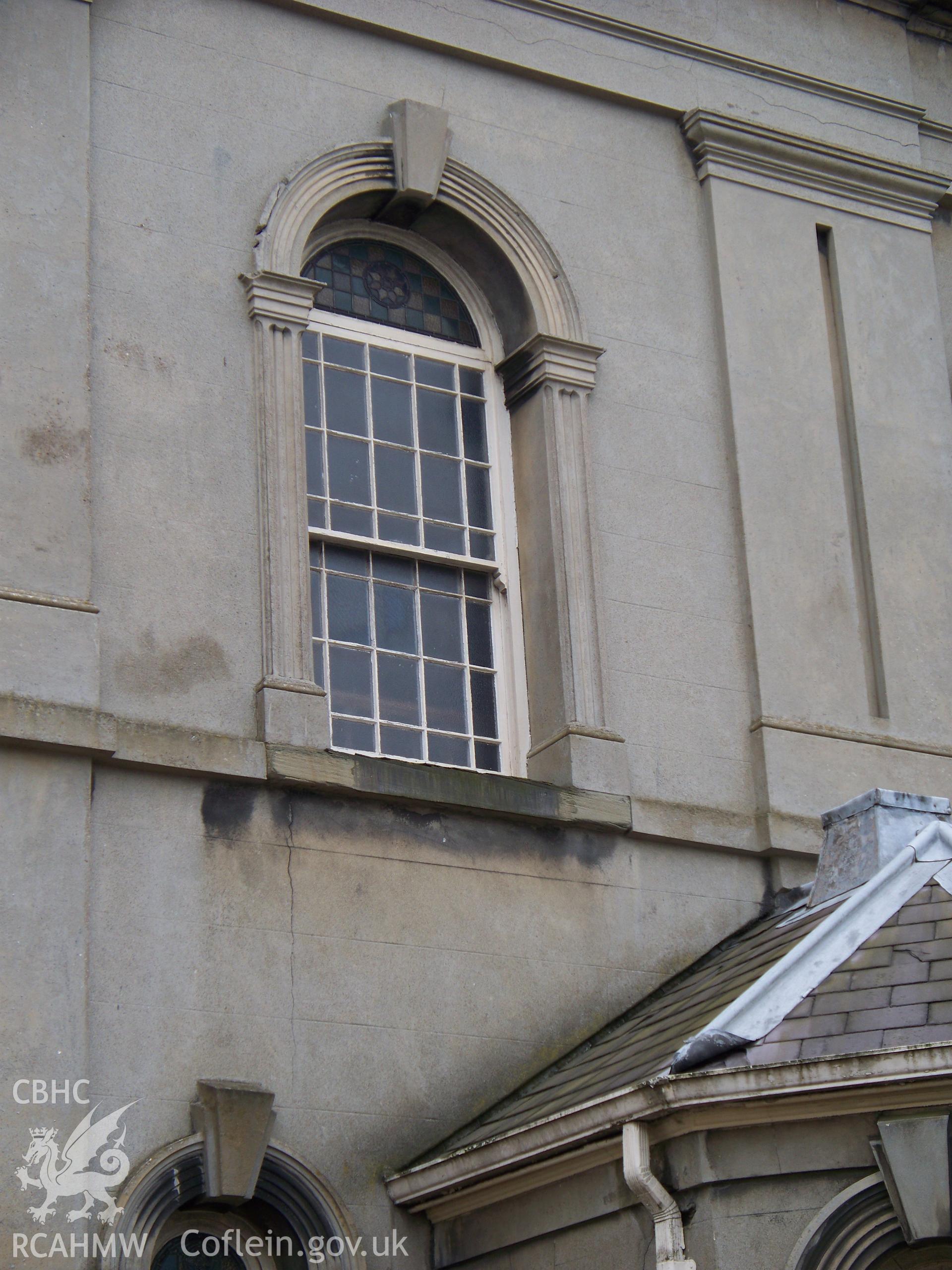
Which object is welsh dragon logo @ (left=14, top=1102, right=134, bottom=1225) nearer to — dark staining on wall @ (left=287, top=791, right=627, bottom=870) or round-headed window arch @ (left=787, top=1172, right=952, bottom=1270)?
dark staining on wall @ (left=287, top=791, right=627, bottom=870)

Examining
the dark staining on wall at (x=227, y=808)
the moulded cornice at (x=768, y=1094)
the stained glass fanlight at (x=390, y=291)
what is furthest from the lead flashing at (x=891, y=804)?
the stained glass fanlight at (x=390, y=291)

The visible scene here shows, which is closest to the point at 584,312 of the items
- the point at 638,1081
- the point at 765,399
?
the point at 765,399

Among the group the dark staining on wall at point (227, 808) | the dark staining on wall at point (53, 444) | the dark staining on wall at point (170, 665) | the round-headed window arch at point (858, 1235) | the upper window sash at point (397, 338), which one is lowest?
the round-headed window arch at point (858, 1235)

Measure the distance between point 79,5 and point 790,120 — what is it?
5037 millimetres

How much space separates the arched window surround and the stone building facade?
3cm

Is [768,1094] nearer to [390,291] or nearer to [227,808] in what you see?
[227,808]

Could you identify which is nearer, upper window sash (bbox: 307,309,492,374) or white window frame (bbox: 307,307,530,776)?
white window frame (bbox: 307,307,530,776)

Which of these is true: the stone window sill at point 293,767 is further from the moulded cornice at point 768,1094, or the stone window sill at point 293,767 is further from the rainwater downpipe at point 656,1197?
the rainwater downpipe at point 656,1197

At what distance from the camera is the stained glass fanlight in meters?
12.9

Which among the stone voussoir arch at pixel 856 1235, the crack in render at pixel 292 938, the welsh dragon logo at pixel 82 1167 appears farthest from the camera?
the crack in render at pixel 292 938

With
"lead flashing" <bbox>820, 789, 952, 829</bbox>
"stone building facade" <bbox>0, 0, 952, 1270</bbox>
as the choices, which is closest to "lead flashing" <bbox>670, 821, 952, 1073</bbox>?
"stone building facade" <bbox>0, 0, 952, 1270</bbox>

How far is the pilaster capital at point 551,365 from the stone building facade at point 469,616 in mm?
35

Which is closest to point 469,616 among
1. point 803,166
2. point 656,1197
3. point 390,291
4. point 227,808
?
point 390,291

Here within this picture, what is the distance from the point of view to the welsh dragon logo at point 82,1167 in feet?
31.2
